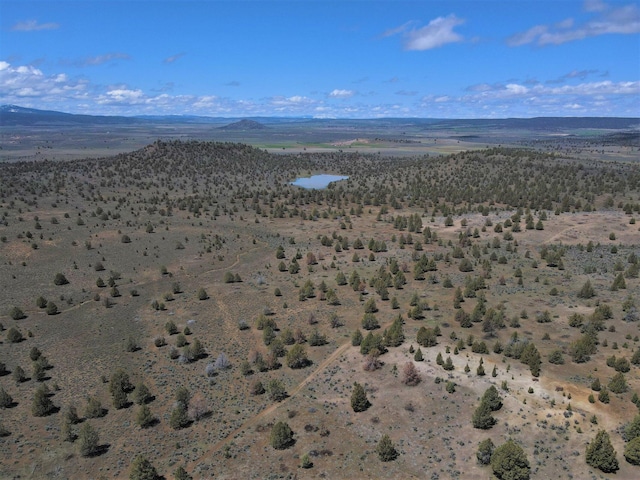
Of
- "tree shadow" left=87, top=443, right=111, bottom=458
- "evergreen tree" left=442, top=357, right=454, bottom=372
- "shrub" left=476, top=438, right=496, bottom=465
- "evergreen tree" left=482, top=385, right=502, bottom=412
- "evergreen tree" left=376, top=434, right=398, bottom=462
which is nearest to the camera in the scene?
"shrub" left=476, top=438, right=496, bottom=465

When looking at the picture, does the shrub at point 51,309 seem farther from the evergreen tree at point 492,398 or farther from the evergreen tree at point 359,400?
the evergreen tree at point 492,398

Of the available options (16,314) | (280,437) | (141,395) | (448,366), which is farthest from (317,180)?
(280,437)

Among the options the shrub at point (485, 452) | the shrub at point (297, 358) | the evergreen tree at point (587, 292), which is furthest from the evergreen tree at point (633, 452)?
the evergreen tree at point (587, 292)

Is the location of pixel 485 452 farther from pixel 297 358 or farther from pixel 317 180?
pixel 317 180

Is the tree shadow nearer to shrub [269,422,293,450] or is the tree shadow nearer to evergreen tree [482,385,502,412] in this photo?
shrub [269,422,293,450]

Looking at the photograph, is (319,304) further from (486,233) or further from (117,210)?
(117,210)

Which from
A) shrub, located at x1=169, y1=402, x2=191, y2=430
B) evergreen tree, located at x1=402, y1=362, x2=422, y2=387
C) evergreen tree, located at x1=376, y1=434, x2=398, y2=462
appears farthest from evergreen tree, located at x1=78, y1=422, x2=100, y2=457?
evergreen tree, located at x1=402, y1=362, x2=422, y2=387

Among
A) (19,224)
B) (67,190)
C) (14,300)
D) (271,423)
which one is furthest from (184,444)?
(67,190)
